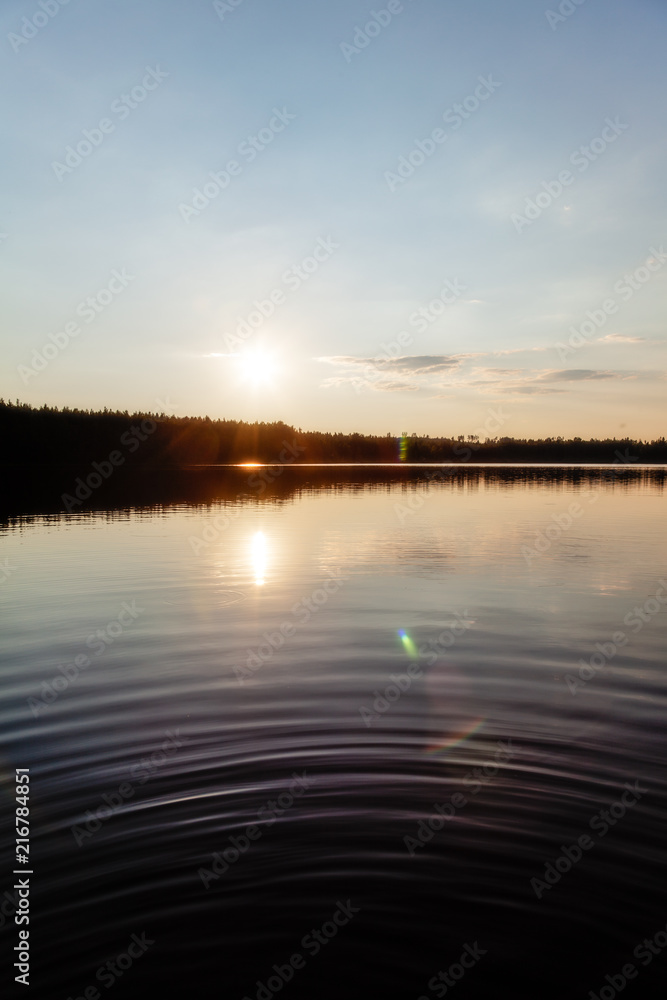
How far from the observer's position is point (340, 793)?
6.74 metres

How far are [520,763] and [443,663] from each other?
3849 mm

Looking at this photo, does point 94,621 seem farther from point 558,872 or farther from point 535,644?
point 558,872

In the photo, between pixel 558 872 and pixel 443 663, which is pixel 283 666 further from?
pixel 558 872

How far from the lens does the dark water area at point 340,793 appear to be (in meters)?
4.59

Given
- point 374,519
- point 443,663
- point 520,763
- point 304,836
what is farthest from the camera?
point 374,519

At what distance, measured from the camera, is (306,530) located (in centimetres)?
3134

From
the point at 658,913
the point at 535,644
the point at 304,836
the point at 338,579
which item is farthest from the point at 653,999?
the point at 338,579

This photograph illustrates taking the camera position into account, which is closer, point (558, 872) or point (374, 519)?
point (558, 872)

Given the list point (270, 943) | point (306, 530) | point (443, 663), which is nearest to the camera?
point (270, 943)

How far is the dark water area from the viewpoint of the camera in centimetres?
459

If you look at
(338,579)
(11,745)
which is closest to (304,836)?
(11,745)

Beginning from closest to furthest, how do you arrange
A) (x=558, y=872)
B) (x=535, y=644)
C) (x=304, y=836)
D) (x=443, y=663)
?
(x=558, y=872) < (x=304, y=836) < (x=443, y=663) < (x=535, y=644)

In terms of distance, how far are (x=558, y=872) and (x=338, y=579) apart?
13806mm

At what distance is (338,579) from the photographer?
19.2 m
